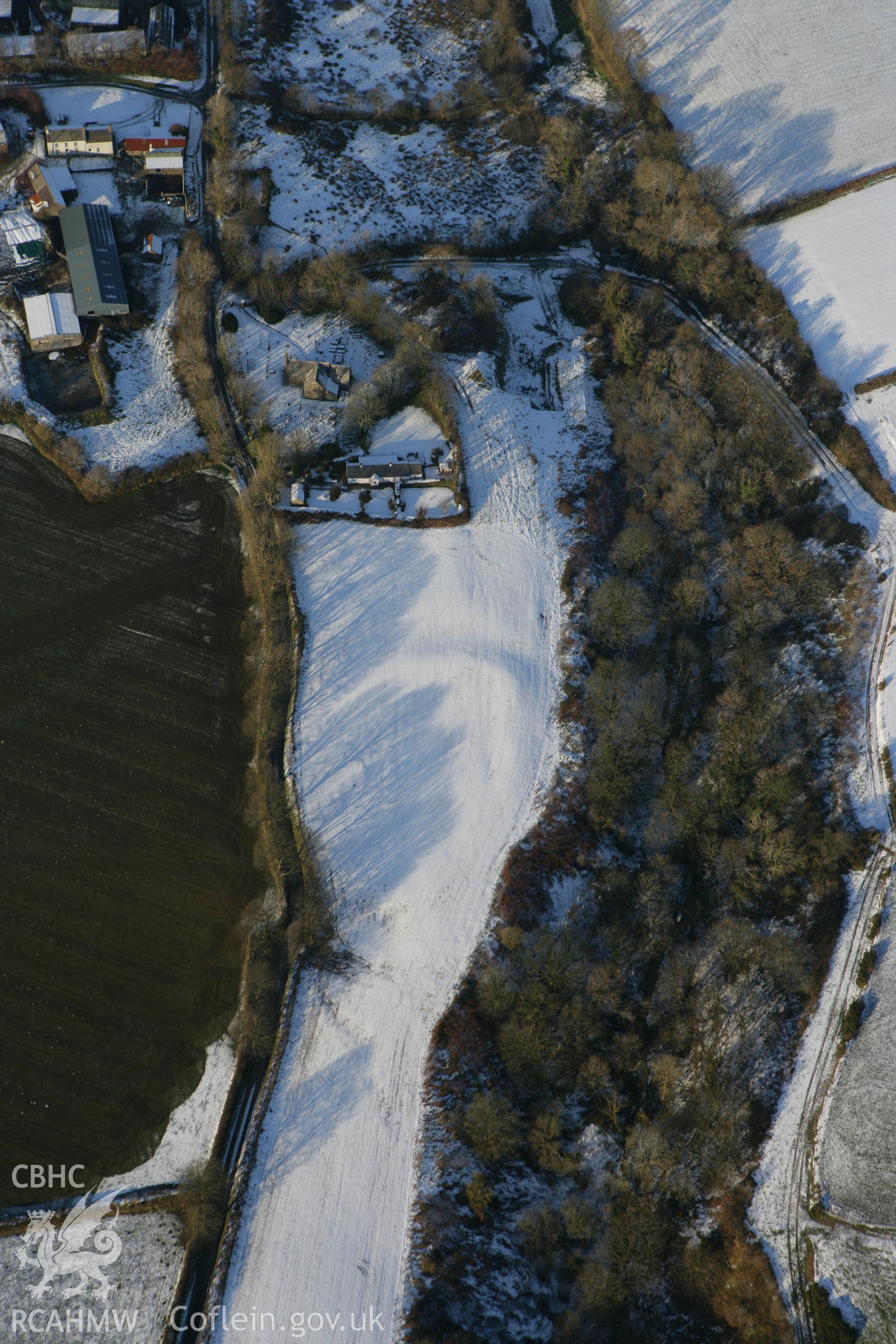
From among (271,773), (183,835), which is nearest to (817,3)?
(271,773)

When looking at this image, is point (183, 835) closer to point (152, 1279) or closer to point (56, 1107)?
point (56, 1107)

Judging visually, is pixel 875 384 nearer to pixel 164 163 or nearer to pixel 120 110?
pixel 164 163

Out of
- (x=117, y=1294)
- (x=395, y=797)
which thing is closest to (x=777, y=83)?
(x=395, y=797)

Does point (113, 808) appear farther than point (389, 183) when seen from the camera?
No

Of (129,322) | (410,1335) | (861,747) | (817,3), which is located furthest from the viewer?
(817,3)

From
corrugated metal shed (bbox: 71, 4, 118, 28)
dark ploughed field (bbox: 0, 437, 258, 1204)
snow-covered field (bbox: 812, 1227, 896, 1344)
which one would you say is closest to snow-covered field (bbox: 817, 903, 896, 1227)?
snow-covered field (bbox: 812, 1227, 896, 1344)

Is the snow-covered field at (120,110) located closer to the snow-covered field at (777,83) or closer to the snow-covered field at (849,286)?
the snow-covered field at (777,83)
